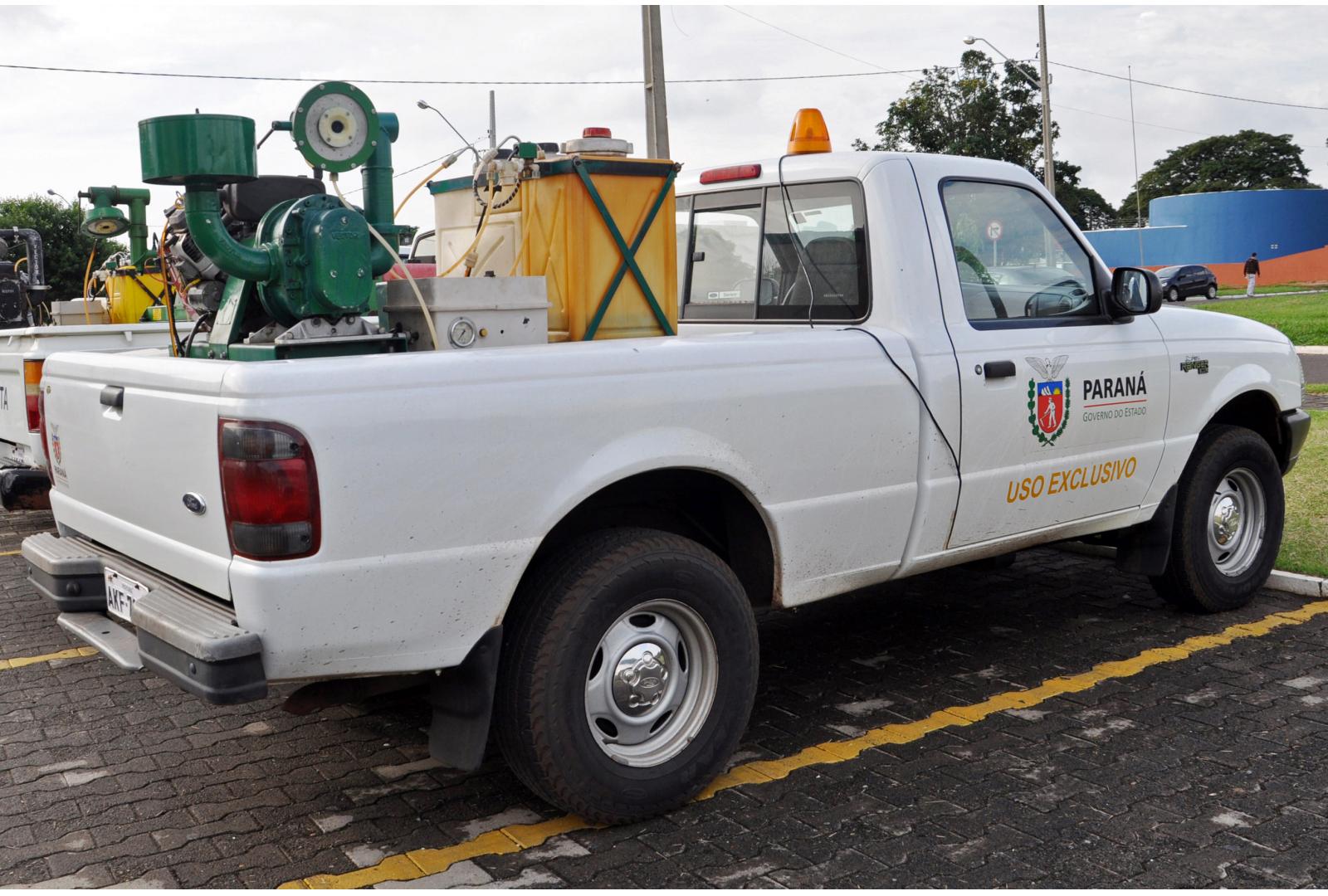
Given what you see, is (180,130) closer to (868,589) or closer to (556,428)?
(556,428)

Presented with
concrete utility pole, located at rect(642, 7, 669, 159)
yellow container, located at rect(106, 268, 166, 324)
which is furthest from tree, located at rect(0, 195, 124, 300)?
yellow container, located at rect(106, 268, 166, 324)

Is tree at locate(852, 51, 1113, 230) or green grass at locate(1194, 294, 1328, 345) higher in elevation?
tree at locate(852, 51, 1113, 230)

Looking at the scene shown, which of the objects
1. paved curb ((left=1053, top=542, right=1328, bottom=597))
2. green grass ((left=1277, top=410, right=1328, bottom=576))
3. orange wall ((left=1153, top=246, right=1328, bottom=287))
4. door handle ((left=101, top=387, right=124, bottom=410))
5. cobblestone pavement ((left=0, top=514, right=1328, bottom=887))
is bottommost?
cobblestone pavement ((left=0, top=514, right=1328, bottom=887))

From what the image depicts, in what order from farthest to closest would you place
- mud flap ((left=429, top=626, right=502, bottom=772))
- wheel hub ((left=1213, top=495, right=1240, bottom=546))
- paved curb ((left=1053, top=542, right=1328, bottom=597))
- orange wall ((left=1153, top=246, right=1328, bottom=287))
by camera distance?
orange wall ((left=1153, top=246, right=1328, bottom=287))
paved curb ((left=1053, top=542, right=1328, bottom=597))
wheel hub ((left=1213, top=495, right=1240, bottom=546))
mud flap ((left=429, top=626, right=502, bottom=772))

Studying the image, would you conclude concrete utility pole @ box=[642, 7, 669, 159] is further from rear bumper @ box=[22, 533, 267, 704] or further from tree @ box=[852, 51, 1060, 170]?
tree @ box=[852, 51, 1060, 170]

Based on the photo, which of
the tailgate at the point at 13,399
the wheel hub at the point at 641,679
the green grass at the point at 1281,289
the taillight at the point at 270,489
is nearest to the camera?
the taillight at the point at 270,489

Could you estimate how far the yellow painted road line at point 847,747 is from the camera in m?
3.41

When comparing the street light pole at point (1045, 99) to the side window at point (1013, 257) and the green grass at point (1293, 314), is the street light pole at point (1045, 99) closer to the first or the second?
the green grass at point (1293, 314)

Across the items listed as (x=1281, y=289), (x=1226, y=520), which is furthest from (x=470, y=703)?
(x=1281, y=289)

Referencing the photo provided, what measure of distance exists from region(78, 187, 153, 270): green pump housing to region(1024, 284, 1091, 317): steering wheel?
3465mm

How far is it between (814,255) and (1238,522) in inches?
104

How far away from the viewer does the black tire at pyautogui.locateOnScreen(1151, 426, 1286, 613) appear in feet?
18.3

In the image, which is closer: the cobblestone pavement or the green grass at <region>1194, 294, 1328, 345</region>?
the cobblestone pavement

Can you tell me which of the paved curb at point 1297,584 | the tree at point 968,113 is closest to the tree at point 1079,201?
the tree at point 968,113
